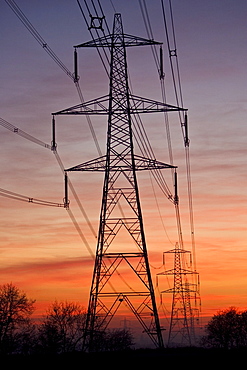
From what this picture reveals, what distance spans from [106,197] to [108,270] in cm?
479

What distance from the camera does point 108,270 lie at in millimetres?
43375

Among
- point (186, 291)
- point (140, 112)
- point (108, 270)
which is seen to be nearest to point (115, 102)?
point (140, 112)

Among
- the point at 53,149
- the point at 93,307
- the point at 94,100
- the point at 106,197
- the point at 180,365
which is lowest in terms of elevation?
the point at 180,365

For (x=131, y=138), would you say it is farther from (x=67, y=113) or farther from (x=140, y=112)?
(x=67, y=113)

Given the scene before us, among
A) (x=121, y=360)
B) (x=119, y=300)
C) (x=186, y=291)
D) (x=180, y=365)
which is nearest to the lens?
(x=180, y=365)

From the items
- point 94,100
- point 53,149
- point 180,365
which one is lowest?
point 180,365

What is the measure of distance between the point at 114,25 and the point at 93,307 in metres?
20.0

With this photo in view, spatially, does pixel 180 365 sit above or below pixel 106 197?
below

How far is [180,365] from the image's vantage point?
36656 mm

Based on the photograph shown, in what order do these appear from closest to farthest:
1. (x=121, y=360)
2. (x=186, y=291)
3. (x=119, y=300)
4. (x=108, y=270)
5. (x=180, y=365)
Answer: (x=180, y=365) < (x=121, y=360) < (x=108, y=270) < (x=119, y=300) < (x=186, y=291)

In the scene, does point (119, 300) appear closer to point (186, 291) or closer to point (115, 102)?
point (115, 102)

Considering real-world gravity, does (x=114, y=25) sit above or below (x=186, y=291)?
above

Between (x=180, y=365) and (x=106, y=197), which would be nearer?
(x=180, y=365)

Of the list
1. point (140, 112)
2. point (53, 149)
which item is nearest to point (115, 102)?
point (140, 112)
